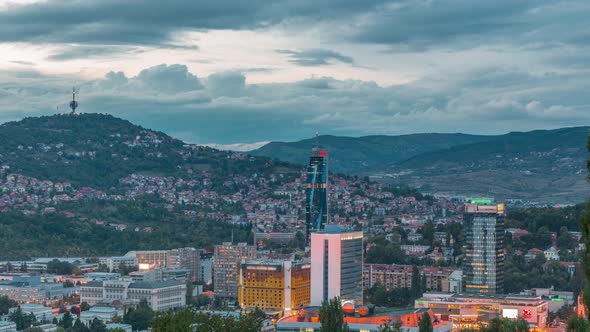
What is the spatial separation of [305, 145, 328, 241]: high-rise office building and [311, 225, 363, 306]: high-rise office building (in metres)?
32.6

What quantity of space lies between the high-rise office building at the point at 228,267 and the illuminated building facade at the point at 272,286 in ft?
11.6

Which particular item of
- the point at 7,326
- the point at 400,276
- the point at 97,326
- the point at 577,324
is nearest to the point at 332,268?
the point at 400,276

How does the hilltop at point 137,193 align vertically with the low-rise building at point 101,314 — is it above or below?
above

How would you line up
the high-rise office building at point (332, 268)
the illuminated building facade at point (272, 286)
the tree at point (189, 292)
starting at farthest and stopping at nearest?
the tree at point (189, 292) < the illuminated building facade at point (272, 286) < the high-rise office building at point (332, 268)

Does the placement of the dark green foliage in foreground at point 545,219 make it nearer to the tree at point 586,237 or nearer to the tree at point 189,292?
the tree at point 189,292

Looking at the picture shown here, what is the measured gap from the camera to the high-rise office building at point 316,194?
335 ft

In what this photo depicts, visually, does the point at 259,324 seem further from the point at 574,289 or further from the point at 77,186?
the point at 77,186

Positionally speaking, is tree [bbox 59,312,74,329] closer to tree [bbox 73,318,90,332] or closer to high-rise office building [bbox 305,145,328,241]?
tree [bbox 73,318,90,332]

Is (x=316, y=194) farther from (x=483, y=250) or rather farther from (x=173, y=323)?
(x=173, y=323)

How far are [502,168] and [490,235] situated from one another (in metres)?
118

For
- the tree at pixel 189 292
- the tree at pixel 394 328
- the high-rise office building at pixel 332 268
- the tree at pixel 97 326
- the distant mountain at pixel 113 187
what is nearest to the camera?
the tree at pixel 394 328

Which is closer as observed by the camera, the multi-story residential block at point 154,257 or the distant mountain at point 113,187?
the multi-story residential block at point 154,257

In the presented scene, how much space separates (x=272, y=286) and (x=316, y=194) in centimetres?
3048

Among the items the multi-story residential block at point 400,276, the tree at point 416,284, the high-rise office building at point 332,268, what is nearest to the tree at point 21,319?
the high-rise office building at point 332,268
